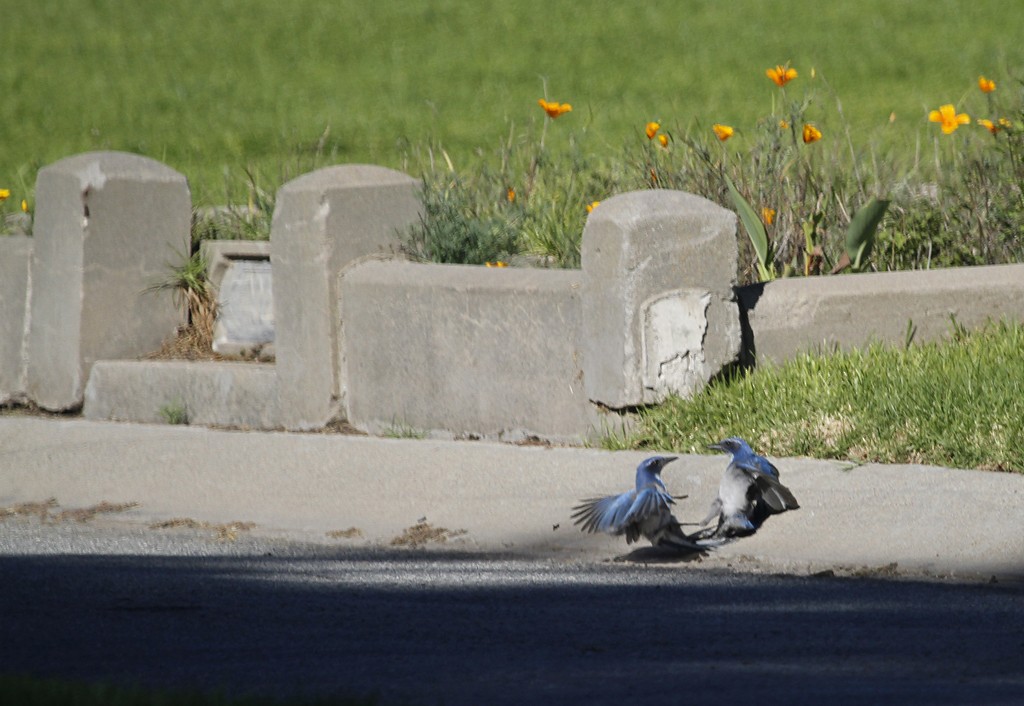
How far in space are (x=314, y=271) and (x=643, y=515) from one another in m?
2.65

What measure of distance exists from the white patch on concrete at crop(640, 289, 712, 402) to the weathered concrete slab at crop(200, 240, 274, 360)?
2353 mm

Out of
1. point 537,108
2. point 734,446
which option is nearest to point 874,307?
point 734,446

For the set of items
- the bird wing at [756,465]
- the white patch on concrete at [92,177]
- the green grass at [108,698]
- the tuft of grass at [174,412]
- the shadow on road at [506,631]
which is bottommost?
the shadow on road at [506,631]

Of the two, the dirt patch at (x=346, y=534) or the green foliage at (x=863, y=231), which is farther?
the green foliage at (x=863, y=231)

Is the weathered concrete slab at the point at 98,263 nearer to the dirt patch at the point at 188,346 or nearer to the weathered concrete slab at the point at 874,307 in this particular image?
the dirt patch at the point at 188,346

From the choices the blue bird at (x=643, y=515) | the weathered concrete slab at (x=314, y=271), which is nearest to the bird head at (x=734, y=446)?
the blue bird at (x=643, y=515)

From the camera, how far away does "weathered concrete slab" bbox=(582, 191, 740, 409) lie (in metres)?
7.09

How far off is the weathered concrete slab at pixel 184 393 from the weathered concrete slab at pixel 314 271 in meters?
0.16

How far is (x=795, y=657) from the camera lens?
448cm

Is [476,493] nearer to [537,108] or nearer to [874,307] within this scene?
[874,307]

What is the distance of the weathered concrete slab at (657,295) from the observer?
7094 millimetres

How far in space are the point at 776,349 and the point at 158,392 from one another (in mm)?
3148

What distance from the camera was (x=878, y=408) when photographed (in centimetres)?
671

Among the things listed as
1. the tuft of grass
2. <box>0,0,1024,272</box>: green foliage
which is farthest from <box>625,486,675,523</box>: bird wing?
the tuft of grass
